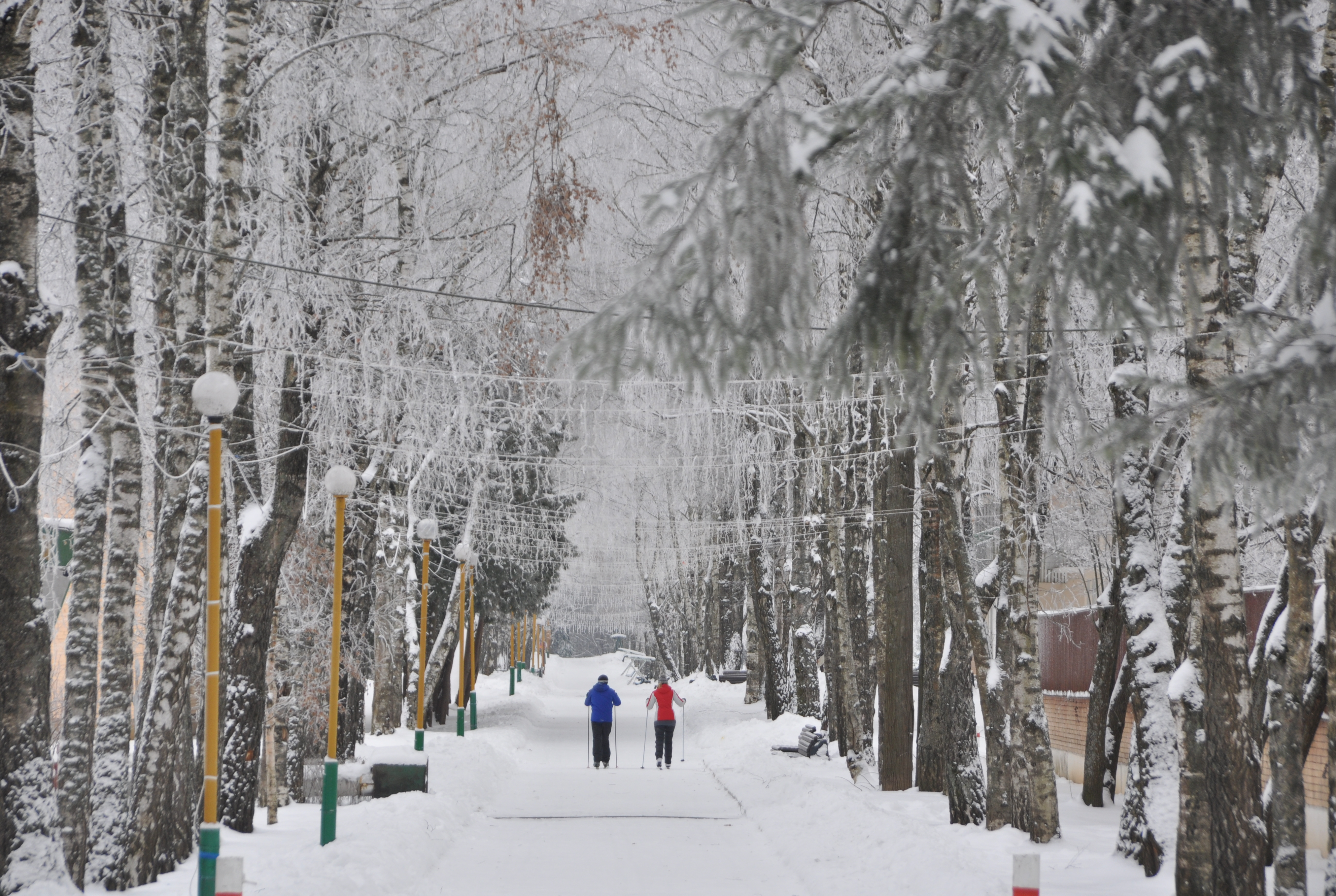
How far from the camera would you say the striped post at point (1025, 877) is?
632 centimetres

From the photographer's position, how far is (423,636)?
2412cm

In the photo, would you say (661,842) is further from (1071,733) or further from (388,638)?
(388,638)

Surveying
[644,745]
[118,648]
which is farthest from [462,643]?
[118,648]

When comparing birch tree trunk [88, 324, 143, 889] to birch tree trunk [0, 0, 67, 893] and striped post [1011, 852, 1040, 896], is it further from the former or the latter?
striped post [1011, 852, 1040, 896]

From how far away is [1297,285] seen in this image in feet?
16.1

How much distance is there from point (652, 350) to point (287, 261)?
8.50m

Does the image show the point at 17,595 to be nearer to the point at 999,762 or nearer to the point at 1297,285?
the point at 1297,285

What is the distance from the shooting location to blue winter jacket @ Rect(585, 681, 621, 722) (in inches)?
949

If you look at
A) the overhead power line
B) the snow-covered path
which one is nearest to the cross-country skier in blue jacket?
the snow-covered path

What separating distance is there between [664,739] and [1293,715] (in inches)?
636

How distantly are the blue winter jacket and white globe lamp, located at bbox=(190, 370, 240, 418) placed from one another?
1635 centimetres

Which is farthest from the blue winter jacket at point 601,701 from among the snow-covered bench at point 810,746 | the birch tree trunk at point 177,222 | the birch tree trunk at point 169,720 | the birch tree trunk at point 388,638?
the birch tree trunk at point 169,720

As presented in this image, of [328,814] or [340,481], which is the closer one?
[328,814]

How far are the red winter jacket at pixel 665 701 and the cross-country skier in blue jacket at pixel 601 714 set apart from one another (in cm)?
77
